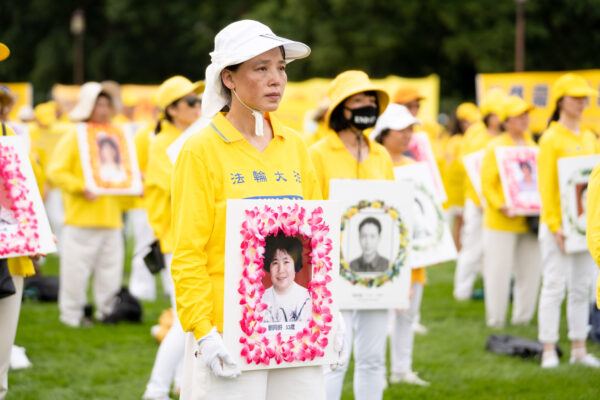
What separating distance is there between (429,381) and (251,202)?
451 cm

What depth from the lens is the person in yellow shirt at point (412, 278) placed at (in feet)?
23.9

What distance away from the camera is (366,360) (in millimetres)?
5922

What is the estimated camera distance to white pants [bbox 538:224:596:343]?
320 inches

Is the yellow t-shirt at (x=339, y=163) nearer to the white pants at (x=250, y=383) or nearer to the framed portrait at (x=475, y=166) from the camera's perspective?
the white pants at (x=250, y=383)

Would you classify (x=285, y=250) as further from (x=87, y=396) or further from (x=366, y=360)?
(x=87, y=396)

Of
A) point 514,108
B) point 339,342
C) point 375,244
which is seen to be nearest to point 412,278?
point 375,244

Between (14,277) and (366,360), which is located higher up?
(14,277)

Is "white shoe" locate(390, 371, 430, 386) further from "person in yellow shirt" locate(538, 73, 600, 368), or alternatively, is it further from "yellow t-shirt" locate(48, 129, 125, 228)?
"yellow t-shirt" locate(48, 129, 125, 228)

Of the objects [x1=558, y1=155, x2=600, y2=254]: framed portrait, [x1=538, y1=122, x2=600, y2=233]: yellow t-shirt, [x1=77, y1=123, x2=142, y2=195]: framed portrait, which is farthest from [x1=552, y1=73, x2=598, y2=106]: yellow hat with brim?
[x1=77, y1=123, x2=142, y2=195]: framed portrait

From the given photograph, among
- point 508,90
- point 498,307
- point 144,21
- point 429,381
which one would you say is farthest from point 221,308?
point 144,21

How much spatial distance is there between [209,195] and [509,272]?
6.99 m

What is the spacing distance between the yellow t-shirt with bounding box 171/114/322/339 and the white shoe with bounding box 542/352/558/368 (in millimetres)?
4949

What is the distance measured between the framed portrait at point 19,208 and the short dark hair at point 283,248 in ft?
6.92

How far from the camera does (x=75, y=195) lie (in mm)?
9742
